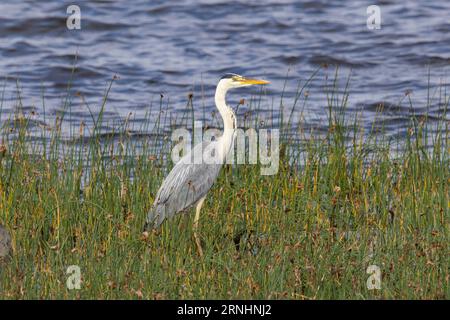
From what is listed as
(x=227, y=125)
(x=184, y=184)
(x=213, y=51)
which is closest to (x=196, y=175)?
(x=184, y=184)

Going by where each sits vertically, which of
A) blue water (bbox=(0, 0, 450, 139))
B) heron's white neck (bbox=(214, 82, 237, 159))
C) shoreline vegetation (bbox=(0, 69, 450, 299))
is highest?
blue water (bbox=(0, 0, 450, 139))

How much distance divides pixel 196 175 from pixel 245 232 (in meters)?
0.80

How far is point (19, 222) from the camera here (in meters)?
7.09

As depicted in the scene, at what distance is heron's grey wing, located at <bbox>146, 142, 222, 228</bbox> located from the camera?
7.40 metres

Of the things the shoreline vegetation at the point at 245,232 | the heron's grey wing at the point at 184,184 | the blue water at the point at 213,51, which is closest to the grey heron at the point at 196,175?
the heron's grey wing at the point at 184,184

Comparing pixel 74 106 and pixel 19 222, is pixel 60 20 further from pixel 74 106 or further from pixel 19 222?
pixel 19 222

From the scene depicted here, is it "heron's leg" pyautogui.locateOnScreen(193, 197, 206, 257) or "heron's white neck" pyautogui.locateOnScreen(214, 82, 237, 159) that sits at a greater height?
"heron's white neck" pyautogui.locateOnScreen(214, 82, 237, 159)

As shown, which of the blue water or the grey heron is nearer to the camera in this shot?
the grey heron

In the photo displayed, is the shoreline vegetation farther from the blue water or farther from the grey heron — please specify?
the blue water

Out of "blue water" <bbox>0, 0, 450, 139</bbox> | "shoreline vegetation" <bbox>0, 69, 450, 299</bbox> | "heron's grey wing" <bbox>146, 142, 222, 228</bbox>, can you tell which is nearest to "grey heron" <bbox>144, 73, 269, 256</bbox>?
"heron's grey wing" <bbox>146, 142, 222, 228</bbox>

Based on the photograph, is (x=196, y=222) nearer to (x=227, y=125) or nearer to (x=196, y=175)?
(x=196, y=175)

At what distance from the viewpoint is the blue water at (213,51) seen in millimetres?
13945

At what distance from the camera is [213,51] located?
16609 mm

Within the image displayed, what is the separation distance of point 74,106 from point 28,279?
7.66 meters
